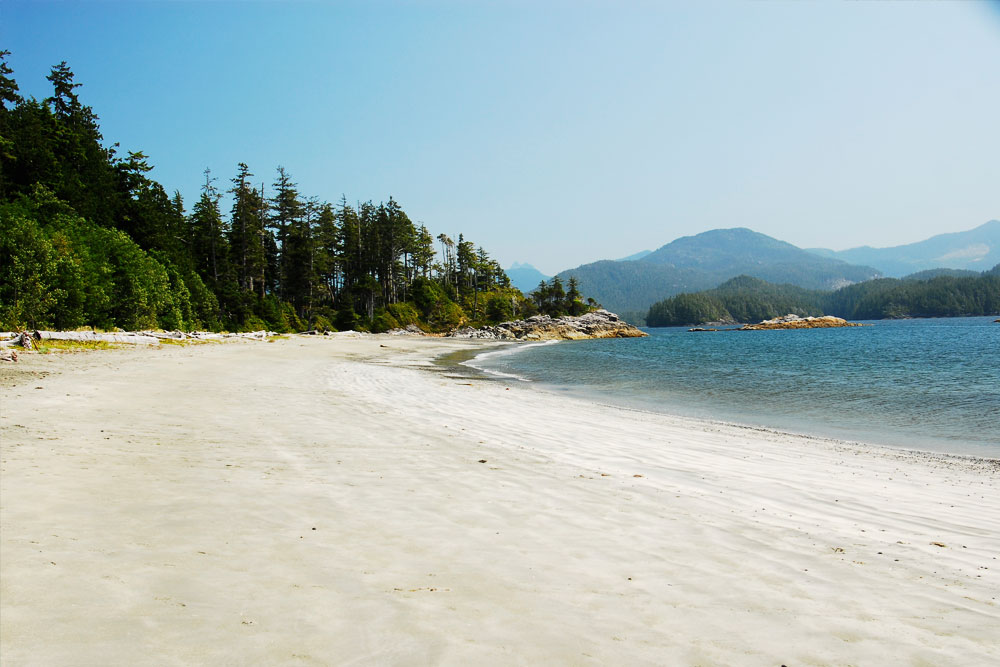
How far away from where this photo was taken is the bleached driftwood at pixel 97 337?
22.2 metres

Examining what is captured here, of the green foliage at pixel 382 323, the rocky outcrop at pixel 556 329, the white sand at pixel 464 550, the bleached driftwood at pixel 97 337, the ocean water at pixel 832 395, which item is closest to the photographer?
the white sand at pixel 464 550

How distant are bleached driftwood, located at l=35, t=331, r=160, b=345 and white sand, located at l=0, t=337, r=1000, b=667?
661 inches

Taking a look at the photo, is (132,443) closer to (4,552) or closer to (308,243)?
(4,552)

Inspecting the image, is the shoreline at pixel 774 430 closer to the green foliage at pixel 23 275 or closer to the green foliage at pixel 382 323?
the green foliage at pixel 23 275

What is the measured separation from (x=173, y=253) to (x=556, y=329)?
6311 cm

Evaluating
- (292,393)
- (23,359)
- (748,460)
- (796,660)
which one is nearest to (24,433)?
(292,393)

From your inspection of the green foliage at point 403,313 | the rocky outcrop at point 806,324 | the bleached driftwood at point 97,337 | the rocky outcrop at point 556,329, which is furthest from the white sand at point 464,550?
the rocky outcrop at point 806,324

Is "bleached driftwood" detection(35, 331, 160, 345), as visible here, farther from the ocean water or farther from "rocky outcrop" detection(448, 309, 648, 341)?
"rocky outcrop" detection(448, 309, 648, 341)

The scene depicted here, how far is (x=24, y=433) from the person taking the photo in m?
7.36

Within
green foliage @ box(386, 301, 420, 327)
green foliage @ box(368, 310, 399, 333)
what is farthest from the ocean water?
green foliage @ box(386, 301, 420, 327)

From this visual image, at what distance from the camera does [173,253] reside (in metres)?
48.4

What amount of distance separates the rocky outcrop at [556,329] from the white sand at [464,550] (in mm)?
72440

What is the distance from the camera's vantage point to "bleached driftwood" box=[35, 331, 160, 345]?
72.9 ft

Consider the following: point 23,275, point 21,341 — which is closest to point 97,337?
A: point 21,341
